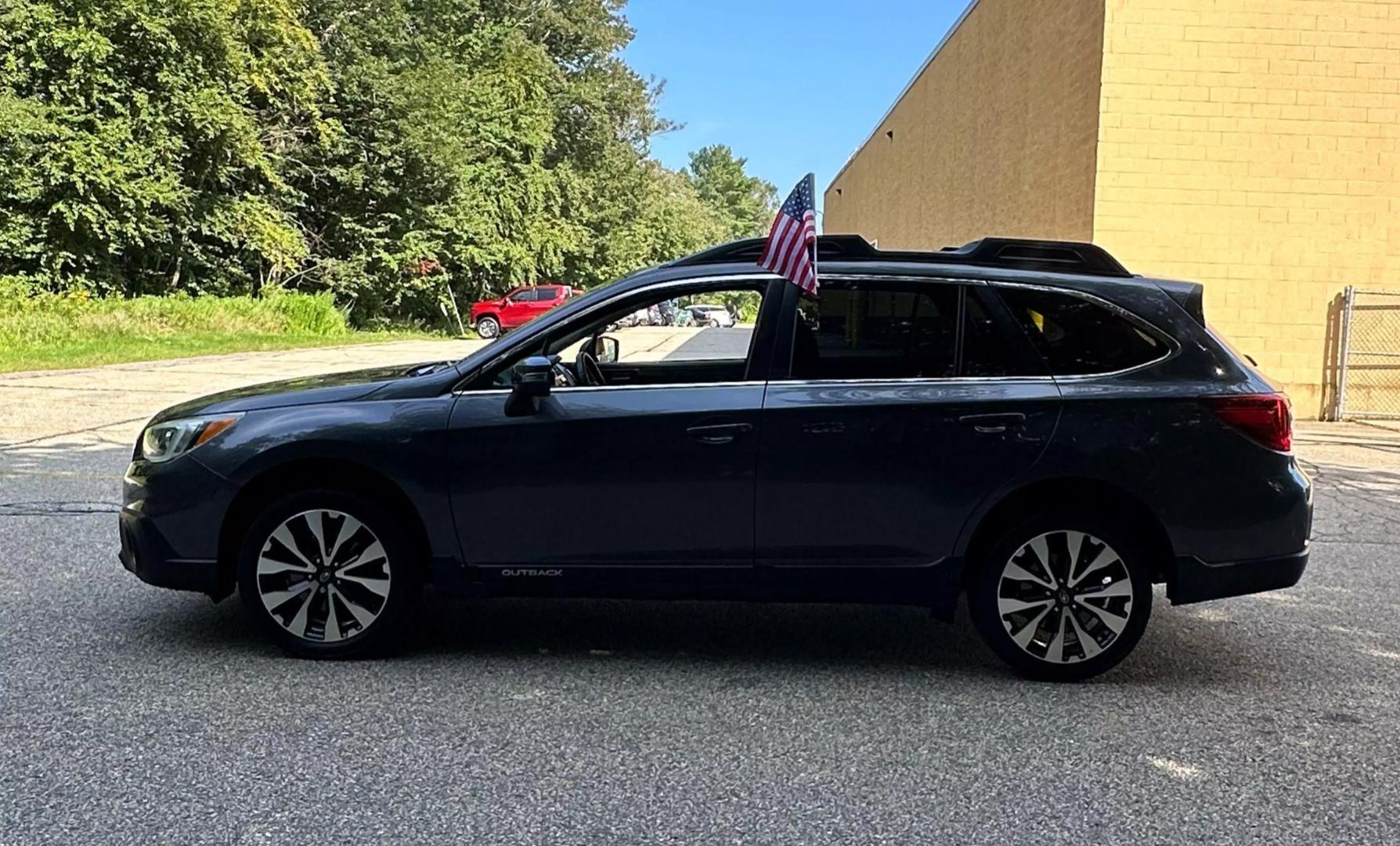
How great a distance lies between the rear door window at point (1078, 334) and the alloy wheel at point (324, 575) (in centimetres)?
288

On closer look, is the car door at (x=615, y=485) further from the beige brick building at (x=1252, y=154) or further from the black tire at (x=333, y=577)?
the beige brick building at (x=1252, y=154)

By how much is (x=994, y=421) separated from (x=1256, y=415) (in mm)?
1070

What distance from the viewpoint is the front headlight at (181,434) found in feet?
15.2

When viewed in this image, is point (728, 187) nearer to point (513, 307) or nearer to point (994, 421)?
point (513, 307)

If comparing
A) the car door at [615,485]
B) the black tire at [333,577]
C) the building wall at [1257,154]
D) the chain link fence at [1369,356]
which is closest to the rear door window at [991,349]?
the car door at [615,485]

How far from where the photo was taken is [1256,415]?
4.45 m

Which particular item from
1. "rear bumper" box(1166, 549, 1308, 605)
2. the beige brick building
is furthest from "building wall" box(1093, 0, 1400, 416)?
"rear bumper" box(1166, 549, 1308, 605)

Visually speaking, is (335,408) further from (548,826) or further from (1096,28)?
(1096,28)

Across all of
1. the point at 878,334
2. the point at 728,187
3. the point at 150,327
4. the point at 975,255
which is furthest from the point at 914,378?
the point at 728,187

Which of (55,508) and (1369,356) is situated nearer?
(55,508)

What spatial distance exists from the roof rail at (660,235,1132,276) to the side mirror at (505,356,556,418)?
0.81 metres

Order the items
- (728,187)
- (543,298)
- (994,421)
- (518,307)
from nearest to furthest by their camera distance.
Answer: (994,421) < (518,307) < (543,298) < (728,187)

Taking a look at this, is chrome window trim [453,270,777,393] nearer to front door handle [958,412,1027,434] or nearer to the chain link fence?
front door handle [958,412,1027,434]

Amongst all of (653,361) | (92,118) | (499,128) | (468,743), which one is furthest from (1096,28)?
(499,128)
